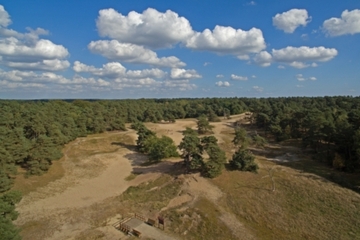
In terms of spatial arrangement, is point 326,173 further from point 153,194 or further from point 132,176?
point 132,176

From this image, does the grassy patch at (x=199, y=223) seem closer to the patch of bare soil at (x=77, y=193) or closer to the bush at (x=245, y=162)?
the patch of bare soil at (x=77, y=193)

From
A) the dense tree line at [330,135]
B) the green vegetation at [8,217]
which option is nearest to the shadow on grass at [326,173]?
the dense tree line at [330,135]

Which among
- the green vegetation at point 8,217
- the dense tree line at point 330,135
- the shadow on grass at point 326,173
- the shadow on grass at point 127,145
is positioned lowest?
the shadow on grass at point 127,145

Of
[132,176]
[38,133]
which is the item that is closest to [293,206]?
[132,176]

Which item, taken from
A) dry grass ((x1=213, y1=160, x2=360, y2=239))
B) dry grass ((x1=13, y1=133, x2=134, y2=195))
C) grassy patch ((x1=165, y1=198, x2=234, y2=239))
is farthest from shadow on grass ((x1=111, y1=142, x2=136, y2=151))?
grassy patch ((x1=165, y1=198, x2=234, y2=239))

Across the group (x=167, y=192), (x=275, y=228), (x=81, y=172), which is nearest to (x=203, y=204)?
(x=167, y=192)

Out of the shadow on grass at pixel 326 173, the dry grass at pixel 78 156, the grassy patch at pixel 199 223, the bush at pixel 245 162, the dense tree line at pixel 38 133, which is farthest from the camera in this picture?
the dense tree line at pixel 38 133

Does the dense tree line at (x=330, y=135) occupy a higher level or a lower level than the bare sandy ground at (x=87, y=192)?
higher

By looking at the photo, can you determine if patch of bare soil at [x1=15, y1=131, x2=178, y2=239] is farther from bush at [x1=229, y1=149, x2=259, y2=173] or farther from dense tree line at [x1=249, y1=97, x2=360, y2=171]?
dense tree line at [x1=249, y1=97, x2=360, y2=171]

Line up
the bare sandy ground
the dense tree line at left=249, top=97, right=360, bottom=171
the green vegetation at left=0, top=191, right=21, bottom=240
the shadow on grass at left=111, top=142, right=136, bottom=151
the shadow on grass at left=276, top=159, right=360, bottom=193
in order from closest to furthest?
the green vegetation at left=0, top=191, right=21, bottom=240, the bare sandy ground, the shadow on grass at left=276, top=159, right=360, bottom=193, the dense tree line at left=249, top=97, right=360, bottom=171, the shadow on grass at left=111, top=142, right=136, bottom=151
